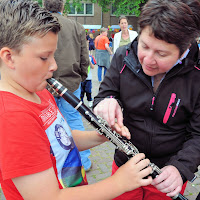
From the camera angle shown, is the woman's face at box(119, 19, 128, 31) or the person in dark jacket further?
the woman's face at box(119, 19, 128, 31)

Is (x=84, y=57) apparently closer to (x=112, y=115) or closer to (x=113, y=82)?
(x=113, y=82)

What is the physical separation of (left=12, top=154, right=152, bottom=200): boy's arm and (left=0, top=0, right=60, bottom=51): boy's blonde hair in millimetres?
673

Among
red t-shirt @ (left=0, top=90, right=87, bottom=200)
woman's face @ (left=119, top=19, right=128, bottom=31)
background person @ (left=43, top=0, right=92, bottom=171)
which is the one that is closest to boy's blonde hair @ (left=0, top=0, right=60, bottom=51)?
red t-shirt @ (left=0, top=90, right=87, bottom=200)

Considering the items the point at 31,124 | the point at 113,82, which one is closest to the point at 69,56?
the point at 113,82

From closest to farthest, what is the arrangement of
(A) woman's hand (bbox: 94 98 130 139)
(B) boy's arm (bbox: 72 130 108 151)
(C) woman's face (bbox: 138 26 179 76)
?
(C) woman's face (bbox: 138 26 179 76) < (A) woman's hand (bbox: 94 98 130 139) < (B) boy's arm (bbox: 72 130 108 151)

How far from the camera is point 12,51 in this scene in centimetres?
114

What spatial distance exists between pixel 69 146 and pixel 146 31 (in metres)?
0.89

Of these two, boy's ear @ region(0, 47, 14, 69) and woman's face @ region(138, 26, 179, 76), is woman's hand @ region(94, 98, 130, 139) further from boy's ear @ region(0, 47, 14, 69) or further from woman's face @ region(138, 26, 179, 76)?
boy's ear @ region(0, 47, 14, 69)

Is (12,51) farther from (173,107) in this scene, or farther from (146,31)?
(173,107)

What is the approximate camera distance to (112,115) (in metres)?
1.49

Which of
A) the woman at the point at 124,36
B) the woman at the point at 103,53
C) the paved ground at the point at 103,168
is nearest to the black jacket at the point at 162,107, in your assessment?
the paved ground at the point at 103,168

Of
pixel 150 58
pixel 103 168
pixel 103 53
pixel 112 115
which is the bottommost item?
pixel 103 168

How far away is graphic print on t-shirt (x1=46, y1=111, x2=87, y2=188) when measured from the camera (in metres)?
1.31

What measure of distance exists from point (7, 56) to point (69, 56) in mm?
2246
